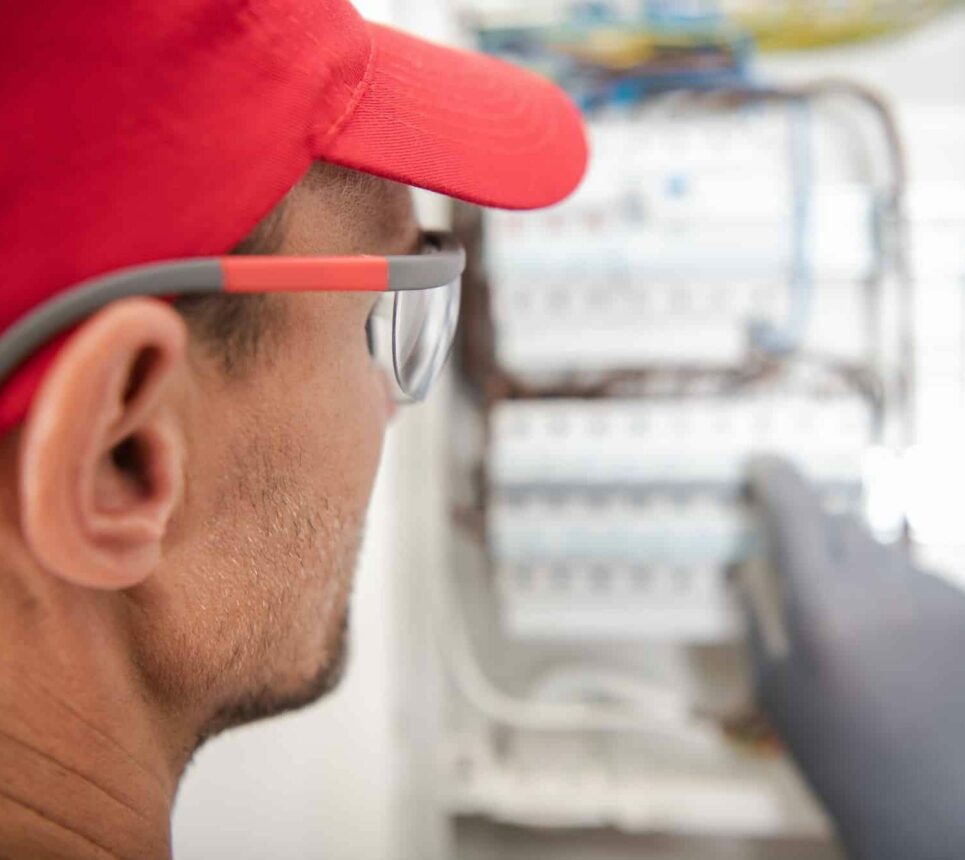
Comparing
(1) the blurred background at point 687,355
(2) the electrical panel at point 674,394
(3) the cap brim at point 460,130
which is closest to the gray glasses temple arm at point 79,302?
(3) the cap brim at point 460,130

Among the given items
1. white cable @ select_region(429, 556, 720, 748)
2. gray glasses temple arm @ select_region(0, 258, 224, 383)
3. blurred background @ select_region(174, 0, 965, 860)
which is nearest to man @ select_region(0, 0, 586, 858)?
gray glasses temple arm @ select_region(0, 258, 224, 383)

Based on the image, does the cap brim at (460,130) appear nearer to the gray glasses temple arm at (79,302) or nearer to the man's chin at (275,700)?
the gray glasses temple arm at (79,302)

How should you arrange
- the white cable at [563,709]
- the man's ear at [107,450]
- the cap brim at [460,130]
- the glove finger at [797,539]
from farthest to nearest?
1. the white cable at [563,709]
2. the glove finger at [797,539]
3. the cap brim at [460,130]
4. the man's ear at [107,450]

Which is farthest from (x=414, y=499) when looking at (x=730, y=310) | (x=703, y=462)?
(x=730, y=310)

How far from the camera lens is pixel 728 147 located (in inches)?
45.5

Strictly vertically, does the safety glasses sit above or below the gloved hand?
above

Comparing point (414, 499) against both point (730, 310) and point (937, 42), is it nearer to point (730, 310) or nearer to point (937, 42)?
point (730, 310)

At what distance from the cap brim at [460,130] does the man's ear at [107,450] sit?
129mm

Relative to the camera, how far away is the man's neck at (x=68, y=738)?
0.35 m

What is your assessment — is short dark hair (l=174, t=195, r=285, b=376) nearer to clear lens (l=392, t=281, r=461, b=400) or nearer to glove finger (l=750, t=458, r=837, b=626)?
clear lens (l=392, t=281, r=461, b=400)

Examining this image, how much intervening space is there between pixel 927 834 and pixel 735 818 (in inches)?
15.1

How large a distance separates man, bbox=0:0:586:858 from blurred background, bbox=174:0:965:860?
1.97ft

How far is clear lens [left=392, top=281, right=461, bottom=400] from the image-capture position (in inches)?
19.1

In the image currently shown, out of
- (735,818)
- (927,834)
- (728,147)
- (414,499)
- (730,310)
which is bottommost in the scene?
(735,818)
